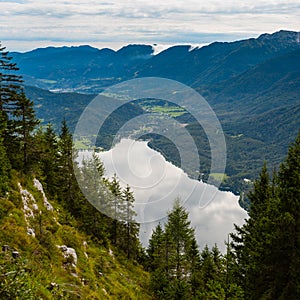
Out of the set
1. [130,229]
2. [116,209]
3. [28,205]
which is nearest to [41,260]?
[28,205]

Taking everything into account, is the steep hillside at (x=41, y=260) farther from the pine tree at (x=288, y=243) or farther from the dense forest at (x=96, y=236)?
the pine tree at (x=288, y=243)

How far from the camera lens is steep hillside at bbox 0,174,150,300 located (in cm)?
1005

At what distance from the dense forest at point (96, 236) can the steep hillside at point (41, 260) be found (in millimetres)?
49

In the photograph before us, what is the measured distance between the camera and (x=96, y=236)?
35.4 m

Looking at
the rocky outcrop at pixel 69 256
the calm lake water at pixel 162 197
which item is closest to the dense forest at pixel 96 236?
the rocky outcrop at pixel 69 256

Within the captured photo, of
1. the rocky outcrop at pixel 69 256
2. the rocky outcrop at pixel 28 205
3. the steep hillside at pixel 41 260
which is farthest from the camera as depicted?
the rocky outcrop at pixel 28 205

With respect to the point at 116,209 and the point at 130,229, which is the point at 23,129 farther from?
the point at 130,229

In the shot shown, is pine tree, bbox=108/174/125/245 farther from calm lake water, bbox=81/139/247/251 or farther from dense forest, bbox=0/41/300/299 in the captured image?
calm lake water, bbox=81/139/247/251

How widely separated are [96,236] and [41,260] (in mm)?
19293

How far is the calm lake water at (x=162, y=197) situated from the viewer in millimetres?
65125

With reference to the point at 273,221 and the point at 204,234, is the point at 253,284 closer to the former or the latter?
the point at 273,221

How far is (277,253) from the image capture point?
19984 millimetres

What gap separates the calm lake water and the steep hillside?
17162 mm

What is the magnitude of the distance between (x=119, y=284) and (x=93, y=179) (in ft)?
46.9
